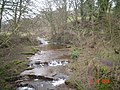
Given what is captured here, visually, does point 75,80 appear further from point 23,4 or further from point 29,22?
point 23,4

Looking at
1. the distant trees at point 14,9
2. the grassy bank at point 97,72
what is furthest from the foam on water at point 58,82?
the distant trees at point 14,9

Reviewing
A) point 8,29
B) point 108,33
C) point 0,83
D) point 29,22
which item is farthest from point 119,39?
point 0,83

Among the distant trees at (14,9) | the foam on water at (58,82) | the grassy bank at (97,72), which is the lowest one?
the foam on water at (58,82)

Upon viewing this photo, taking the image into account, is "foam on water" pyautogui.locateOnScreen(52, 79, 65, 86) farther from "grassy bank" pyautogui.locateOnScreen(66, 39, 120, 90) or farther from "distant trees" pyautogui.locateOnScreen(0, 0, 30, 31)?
"distant trees" pyautogui.locateOnScreen(0, 0, 30, 31)

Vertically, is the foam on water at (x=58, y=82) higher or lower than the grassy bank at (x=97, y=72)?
lower

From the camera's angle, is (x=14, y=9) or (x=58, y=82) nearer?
(x=14, y=9)

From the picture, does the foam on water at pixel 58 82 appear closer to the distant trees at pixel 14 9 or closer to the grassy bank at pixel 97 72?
the grassy bank at pixel 97 72

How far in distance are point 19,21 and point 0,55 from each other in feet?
5.07

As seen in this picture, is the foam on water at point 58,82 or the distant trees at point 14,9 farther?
the foam on water at point 58,82

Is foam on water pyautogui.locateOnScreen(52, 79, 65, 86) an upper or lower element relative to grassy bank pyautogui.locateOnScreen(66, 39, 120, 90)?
lower

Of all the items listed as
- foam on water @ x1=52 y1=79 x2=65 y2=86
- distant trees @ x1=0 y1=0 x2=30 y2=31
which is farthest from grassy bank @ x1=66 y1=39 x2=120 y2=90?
distant trees @ x1=0 y1=0 x2=30 y2=31

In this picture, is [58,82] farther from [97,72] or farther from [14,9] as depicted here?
[14,9]

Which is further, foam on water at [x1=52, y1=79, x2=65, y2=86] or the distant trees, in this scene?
foam on water at [x1=52, y1=79, x2=65, y2=86]

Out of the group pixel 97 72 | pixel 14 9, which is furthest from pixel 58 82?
pixel 14 9
